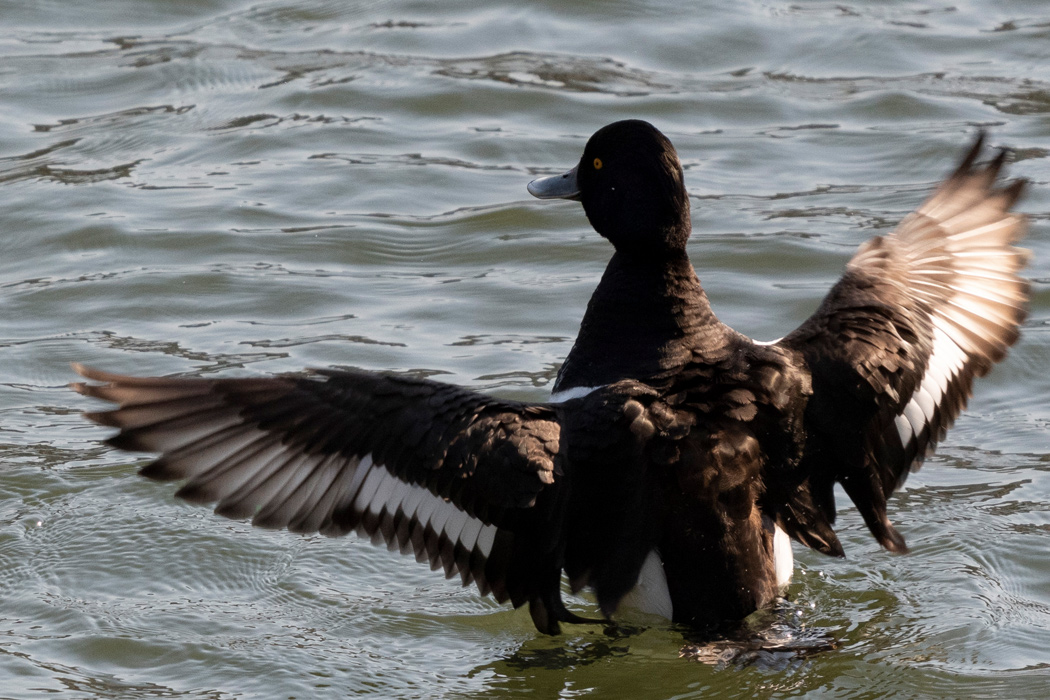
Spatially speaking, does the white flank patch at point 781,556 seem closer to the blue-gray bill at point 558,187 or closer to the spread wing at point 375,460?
the spread wing at point 375,460

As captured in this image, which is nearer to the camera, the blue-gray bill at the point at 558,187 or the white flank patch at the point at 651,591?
the white flank patch at the point at 651,591

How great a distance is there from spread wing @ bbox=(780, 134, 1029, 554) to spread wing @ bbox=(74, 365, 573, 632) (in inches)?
37.0

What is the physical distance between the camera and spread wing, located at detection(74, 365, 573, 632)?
419cm

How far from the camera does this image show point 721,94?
1037 cm

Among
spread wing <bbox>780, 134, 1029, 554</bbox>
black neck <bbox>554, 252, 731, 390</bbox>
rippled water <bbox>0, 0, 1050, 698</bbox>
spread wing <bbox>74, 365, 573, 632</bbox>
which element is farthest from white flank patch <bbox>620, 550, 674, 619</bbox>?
black neck <bbox>554, 252, 731, 390</bbox>

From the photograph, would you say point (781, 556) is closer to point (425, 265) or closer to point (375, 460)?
point (375, 460)

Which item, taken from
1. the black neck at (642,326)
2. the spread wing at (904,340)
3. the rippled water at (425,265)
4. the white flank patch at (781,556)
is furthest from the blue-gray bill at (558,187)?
the white flank patch at (781,556)

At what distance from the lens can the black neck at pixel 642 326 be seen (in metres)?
4.73

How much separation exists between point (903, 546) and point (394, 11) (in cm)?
761

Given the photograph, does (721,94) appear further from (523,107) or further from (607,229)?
(607,229)

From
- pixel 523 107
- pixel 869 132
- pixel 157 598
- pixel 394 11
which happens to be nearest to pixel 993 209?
pixel 157 598

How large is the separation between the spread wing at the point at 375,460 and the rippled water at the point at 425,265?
635 millimetres

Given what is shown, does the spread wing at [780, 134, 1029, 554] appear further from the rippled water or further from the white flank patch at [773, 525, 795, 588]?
the rippled water

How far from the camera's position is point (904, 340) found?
4.76m
